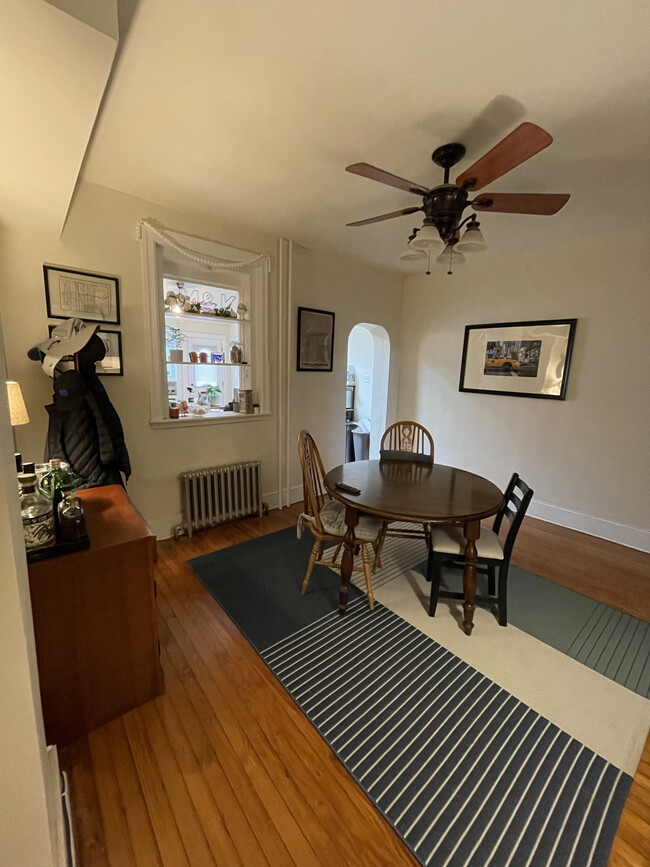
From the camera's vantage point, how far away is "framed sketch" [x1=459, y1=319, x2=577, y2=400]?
325 centimetres

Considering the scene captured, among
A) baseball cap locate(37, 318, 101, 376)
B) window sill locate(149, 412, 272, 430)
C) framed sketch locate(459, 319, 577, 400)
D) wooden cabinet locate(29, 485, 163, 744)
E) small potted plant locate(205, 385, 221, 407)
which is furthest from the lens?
small potted plant locate(205, 385, 221, 407)

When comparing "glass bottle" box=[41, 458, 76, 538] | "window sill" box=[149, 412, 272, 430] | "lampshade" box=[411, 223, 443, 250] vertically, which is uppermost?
"lampshade" box=[411, 223, 443, 250]

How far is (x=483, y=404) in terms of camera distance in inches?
151

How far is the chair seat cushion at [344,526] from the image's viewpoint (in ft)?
6.72

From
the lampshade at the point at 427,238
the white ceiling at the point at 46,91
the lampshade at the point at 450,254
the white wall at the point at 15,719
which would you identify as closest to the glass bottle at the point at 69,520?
the white wall at the point at 15,719

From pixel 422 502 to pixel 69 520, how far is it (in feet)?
5.22

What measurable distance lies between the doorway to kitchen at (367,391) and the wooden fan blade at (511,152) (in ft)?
8.48

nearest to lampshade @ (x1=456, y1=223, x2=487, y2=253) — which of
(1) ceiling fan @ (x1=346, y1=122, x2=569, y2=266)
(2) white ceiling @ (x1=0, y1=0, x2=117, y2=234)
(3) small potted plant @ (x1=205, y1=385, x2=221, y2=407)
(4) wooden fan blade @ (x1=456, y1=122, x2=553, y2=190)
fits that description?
(1) ceiling fan @ (x1=346, y1=122, x2=569, y2=266)

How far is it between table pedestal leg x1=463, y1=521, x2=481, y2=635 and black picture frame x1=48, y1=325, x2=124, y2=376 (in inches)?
97.9

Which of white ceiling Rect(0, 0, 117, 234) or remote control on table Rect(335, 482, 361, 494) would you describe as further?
remote control on table Rect(335, 482, 361, 494)

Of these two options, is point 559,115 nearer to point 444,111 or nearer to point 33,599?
point 444,111

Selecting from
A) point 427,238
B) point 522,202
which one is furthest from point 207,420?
point 522,202

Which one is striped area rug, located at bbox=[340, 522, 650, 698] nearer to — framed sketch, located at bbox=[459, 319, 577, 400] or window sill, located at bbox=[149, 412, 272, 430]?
window sill, located at bbox=[149, 412, 272, 430]

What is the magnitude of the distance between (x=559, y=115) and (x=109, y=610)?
2862 millimetres
